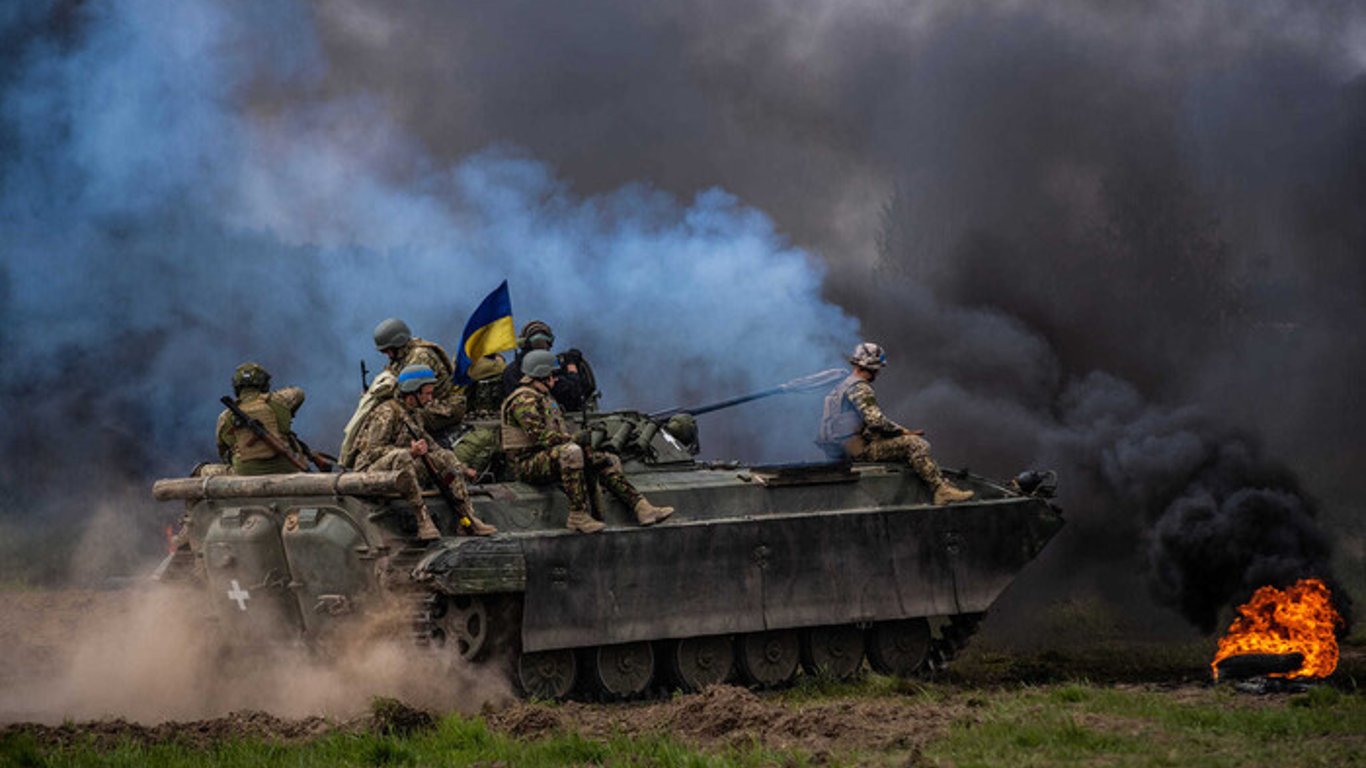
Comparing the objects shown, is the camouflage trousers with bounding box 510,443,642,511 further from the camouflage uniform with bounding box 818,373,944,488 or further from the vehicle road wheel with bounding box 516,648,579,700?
the camouflage uniform with bounding box 818,373,944,488

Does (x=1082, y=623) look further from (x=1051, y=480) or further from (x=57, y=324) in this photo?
(x=57, y=324)

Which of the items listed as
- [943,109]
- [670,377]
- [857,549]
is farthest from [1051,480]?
[943,109]

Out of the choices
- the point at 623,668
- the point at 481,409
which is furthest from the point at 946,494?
the point at 481,409

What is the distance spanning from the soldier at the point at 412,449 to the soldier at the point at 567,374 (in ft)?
6.48

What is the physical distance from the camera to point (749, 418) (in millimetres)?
31953

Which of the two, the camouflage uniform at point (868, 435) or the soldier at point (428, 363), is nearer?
the soldier at point (428, 363)

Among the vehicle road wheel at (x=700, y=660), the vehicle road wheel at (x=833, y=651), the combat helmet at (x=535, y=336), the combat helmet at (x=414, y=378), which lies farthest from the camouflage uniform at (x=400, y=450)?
the vehicle road wheel at (x=833, y=651)

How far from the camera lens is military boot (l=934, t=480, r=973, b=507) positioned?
20609mm

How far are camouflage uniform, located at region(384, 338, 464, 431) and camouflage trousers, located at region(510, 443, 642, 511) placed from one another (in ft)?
3.26

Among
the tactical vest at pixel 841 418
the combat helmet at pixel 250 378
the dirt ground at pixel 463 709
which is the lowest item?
the dirt ground at pixel 463 709

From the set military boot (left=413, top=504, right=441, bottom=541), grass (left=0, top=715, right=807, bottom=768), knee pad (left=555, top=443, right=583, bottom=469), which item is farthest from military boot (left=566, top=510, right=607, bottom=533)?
grass (left=0, top=715, right=807, bottom=768)

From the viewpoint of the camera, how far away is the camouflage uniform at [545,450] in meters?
18.9

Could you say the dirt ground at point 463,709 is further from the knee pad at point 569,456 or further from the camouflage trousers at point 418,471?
the knee pad at point 569,456

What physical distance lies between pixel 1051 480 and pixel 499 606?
5.90 metres
